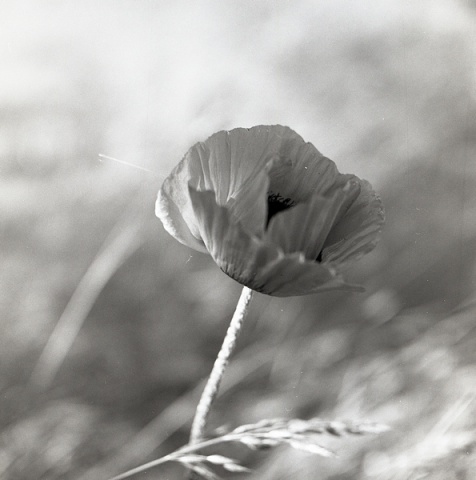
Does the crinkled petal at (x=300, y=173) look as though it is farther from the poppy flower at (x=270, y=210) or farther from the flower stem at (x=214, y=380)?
the flower stem at (x=214, y=380)

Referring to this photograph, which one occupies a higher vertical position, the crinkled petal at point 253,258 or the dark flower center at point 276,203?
the dark flower center at point 276,203

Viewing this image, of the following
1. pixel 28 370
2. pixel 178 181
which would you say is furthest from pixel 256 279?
pixel 28 370

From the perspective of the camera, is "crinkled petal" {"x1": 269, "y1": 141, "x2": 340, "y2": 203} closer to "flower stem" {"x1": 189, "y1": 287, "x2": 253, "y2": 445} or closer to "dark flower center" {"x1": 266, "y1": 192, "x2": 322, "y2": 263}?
"dark flower center" {"x1": 266, "y1": 192, "x2": 322, "y2": 263}

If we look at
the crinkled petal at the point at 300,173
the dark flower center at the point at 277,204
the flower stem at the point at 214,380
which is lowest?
the flower stem at the point at 214,380

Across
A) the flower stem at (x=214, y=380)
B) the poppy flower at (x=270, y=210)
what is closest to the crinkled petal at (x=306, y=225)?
the poppy flower at (x=270, y=210)

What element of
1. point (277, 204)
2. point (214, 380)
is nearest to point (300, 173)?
point (277, 204)

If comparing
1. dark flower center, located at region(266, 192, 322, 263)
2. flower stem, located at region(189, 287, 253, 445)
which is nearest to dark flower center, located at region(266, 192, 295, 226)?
dark flower center, located at region(266, 192, 322, 263)

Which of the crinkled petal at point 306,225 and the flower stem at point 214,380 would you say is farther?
the flower stem at point 214,380
